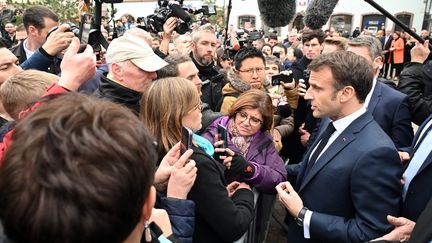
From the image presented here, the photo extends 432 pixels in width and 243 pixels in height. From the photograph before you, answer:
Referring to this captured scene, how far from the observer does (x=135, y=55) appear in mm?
2260

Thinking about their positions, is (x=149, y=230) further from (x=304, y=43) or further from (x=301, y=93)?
(x=304, y=43)

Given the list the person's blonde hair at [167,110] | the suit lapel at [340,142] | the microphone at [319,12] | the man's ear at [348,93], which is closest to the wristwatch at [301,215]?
the suit lapel at [340,142]

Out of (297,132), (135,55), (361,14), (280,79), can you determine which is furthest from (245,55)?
(361,14)

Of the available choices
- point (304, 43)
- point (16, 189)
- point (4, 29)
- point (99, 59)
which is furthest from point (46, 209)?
point (4, 29)

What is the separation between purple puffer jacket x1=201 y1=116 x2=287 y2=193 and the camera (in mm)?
2346

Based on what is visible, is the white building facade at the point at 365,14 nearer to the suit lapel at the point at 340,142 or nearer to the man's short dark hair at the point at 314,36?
the man's short dark hair at the point at 314,36

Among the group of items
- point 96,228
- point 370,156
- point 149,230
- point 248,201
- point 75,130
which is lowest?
point 248,201

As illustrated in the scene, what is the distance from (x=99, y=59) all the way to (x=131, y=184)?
3.18 metres

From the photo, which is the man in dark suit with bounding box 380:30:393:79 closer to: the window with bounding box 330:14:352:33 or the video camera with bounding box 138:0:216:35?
the video camera with bounding box 138:0:216:35

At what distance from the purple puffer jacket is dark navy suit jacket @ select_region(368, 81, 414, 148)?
0.88 meters

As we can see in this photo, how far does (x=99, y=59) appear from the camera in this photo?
3.66m

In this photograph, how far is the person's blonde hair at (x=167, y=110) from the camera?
1.75m

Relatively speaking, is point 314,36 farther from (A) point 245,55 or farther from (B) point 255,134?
(B) point 255,134

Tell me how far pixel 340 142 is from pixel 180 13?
2.50 m
